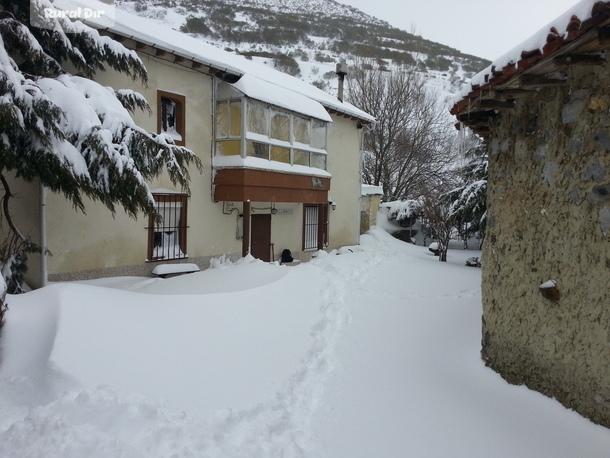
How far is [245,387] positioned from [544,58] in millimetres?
3508

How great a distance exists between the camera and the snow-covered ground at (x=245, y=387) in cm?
285

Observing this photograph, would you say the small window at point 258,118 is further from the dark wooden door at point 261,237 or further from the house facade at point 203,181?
the dark wooden door at point 261,237

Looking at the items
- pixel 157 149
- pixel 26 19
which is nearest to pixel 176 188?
pixel 157 149

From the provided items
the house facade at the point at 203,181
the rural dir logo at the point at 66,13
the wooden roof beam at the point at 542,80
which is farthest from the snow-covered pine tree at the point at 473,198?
the rural dir logo at the point at 66,13

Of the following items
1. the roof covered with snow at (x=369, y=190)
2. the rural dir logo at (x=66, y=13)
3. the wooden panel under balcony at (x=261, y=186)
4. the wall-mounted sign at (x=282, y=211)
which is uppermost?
the rural dir logo at (x=66, y=13)

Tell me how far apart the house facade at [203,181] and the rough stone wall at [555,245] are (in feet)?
20.6

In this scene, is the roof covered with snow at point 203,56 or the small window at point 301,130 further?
the small window at point 301,130

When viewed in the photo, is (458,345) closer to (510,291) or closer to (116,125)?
(510,291)

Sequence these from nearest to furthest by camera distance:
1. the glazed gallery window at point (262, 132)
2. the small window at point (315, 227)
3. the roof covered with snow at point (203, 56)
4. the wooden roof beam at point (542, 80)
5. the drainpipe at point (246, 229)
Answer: the wooden roof beam at point (542, 80) < the roof covered with snow at point (203, 56) < the glazed gallery window at point (262, 132) < the drainpipe at point (246, 229) < the small window at point (315, 227)

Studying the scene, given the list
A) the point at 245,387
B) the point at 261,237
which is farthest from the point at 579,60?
the point at 261,237

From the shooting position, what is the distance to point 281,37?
68.8 meters

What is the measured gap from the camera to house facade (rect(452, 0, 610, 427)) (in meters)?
2.95

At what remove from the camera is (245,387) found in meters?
3.73

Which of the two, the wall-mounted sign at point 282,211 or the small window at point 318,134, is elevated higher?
the small window at point 318,134
